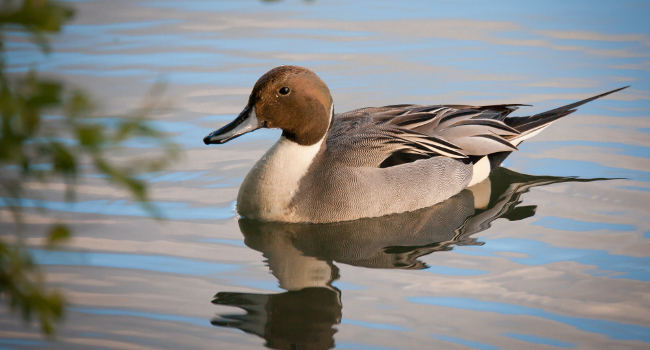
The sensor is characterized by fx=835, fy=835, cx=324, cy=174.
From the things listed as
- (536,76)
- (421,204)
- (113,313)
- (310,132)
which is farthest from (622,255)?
(536,76)

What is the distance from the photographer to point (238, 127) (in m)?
6.21

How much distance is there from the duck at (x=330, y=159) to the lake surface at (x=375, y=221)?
153 millimetres

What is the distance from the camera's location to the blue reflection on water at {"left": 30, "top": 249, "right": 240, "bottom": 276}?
18.4 feet

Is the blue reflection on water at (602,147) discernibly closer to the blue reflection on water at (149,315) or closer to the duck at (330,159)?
the duck at (330,159)

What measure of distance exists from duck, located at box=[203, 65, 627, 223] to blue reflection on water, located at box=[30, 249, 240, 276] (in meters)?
0.82

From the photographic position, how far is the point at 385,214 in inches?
257

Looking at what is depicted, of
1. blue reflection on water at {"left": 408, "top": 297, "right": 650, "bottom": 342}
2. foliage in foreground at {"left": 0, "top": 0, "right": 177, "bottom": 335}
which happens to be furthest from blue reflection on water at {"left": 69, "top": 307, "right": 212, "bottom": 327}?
foliage in foreground at {"left": 0, "top": 0, "right": 177, "bottom": 335}

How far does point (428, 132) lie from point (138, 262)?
270 centimetres

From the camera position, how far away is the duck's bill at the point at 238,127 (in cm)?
614

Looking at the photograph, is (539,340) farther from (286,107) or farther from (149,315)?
(286,107)

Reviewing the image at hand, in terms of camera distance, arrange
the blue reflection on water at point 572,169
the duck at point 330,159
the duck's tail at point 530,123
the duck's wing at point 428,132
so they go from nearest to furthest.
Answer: the duck at point 330,159 < the duck's wing at point 428,132 < the blue reflection on water at point 572,169 < the duck's tail at point 530,123

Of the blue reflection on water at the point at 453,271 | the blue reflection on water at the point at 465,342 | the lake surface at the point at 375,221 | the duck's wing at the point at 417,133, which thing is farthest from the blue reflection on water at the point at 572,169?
the blue reflection on water at the point at 465,342

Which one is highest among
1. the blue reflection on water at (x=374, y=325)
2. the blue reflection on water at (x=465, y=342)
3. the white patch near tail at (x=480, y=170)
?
the white patch near tail at (x=480, y=170)

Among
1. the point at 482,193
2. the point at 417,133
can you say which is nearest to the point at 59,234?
the point at 417,133
